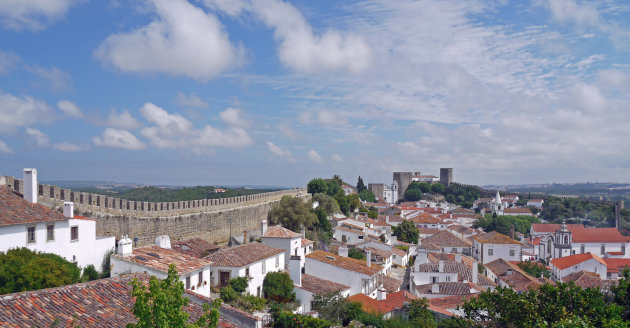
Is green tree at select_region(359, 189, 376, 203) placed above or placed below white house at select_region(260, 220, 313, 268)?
below

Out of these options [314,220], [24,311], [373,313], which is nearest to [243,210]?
[314,220]

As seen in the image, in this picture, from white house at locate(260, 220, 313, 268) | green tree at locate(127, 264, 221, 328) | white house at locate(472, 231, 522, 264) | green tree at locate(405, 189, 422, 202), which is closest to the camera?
green tree at locate(127, 264, 221, 328)

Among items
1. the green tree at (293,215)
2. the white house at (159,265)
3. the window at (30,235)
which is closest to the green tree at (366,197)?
the green tree at (293,215)

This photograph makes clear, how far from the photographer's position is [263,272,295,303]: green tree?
17.0 m

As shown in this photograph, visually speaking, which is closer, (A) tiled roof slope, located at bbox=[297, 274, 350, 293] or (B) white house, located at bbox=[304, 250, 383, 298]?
(A) tiled roof slope, located at bbox=[297, 274, 350, 293]

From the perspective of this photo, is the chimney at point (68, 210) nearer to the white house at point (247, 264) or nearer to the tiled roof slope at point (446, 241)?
the white house at point (247, 264)

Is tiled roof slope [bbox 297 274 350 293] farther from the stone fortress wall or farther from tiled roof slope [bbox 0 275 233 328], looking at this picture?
tiled roof slope [bbox 0 275 233 328]

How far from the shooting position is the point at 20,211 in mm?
12727

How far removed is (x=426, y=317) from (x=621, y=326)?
8.78 m

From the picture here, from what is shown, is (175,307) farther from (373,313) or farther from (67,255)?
(373,313)

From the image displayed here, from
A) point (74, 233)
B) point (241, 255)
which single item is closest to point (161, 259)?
point (74, 233)

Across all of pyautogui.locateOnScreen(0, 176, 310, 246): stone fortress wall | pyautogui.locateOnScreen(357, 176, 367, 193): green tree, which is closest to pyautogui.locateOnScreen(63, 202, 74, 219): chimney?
pyautogui.locateOnScreen(0, 176, 310, 246): stone fortress wall

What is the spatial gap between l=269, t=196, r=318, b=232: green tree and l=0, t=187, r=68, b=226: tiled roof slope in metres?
17.4

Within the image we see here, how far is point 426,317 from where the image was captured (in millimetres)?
15570
